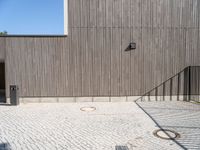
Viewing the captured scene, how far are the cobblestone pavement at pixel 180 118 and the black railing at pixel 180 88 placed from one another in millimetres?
379

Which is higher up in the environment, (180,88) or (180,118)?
(180,88)

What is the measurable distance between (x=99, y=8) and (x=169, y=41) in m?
3.25

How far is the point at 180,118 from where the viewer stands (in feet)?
18.9

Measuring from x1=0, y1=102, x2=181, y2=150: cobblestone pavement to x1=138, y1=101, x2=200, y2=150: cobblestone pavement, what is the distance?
0.33 m

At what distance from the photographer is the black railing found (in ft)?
26.3

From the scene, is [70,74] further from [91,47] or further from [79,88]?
[91,47]

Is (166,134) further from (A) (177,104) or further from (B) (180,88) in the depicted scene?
(B) (180,88)

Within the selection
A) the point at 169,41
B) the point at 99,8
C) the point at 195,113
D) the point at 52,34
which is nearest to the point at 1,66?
the point at 52,34

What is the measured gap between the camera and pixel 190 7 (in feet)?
26.1

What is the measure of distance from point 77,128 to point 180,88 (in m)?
5.20

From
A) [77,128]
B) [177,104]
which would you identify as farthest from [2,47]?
[177,104]

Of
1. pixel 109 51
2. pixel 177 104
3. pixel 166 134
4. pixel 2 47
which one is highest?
pixel 2 47

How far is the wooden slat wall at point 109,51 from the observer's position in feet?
25.2

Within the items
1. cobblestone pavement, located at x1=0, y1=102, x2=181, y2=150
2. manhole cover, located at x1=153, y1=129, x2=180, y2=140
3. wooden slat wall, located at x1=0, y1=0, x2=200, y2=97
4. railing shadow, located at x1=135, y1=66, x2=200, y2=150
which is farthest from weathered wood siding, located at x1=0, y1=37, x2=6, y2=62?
manhole cover, located at x1=153, y1=129, x2=180, y2=140
